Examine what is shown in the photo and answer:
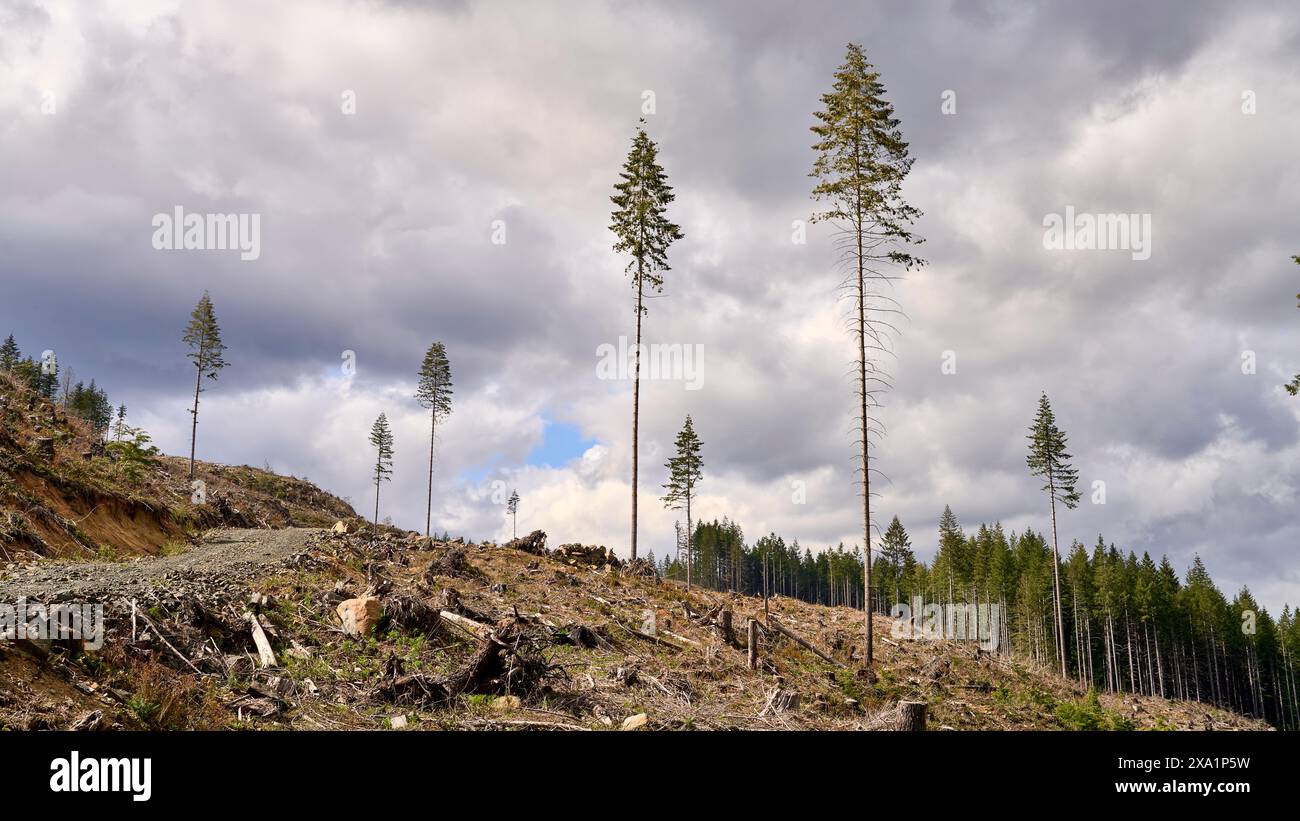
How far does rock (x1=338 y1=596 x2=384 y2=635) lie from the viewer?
49.5ft

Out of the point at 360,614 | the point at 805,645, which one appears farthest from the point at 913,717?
the point at 805,645

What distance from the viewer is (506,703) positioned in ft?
40.7

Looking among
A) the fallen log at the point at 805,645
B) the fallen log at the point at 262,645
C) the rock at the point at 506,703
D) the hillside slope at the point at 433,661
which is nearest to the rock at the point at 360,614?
the hillside slope at the point at 433,661

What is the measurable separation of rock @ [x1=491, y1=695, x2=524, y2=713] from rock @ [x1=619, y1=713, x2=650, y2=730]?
1935 millimetres

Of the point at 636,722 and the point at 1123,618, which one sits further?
the point at 1123,618

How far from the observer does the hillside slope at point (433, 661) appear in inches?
382

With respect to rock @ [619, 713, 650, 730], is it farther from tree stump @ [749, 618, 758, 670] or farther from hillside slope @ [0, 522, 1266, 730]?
tree stump @ [749, 618, 758, 670]

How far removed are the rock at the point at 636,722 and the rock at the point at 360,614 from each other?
6446 millimetres

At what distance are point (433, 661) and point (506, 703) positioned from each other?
2749mm

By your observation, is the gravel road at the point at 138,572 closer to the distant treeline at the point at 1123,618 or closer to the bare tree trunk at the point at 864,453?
→ the bare tree trunk at the point at 864,453

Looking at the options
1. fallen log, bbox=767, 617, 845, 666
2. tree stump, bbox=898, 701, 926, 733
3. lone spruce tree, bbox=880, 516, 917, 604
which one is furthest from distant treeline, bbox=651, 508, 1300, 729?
tree stump, bbox=898, 701, 926, 733

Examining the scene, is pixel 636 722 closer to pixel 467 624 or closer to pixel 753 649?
pixel 467 624
